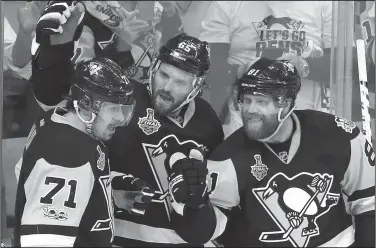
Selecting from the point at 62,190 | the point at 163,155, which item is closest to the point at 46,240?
the point at 62,190

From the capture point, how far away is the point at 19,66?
80.7 inches

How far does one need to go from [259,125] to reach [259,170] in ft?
0.51

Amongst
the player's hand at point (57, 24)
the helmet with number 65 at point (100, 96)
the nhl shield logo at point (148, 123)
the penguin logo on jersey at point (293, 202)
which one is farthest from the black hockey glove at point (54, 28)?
the penguin logo on jersey at point (293, 202)

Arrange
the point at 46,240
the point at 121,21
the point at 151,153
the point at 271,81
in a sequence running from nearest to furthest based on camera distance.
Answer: the point at 46,240 → the point at 271,81 → the point at 151,153 → the point at 121,21

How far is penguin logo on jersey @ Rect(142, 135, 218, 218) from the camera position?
2125mm

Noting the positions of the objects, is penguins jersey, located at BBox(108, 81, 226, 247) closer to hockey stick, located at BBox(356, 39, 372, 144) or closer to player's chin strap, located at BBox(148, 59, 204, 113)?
player's chin strap, located at BBox(148, 59, 204, 113)

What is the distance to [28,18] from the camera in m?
2.03

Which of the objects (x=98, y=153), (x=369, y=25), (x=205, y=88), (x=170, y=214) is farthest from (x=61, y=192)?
(x=369, y=25)

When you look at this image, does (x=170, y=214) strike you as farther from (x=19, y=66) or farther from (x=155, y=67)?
(x=19, y=66)

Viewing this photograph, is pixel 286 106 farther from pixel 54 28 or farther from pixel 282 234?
pixel 54 28

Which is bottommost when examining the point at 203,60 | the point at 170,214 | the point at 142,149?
the point at 170,214

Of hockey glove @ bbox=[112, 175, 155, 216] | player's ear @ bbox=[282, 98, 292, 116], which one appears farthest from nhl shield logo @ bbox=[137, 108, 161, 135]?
player's ear @ bbox=[282, 98, 292, 116]

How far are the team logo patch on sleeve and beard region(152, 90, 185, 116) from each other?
1.68 feet

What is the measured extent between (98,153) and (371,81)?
A: 0.93 meters
